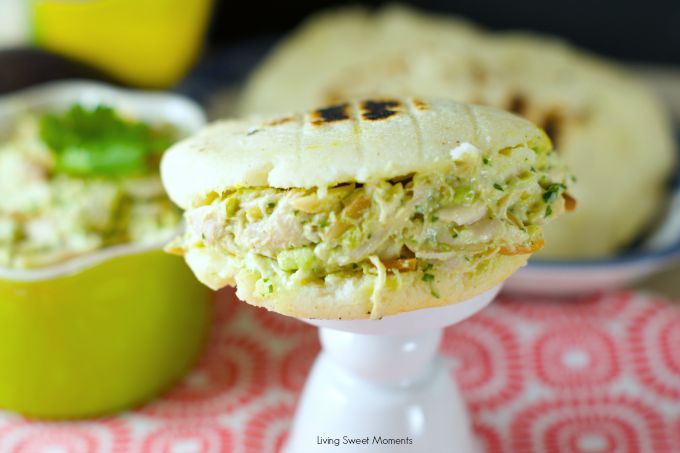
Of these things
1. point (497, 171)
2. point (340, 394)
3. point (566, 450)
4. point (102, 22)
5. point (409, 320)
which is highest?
point (102, 22)

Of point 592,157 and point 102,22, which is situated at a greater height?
point 102,22

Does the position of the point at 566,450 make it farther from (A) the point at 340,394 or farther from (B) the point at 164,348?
(B) the point at 164,348

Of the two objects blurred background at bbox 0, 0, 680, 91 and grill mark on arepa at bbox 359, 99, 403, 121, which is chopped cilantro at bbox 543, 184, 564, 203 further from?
blurred background at bbox 0, 0, 680, 91

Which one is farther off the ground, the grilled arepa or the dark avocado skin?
the dark avocado skin

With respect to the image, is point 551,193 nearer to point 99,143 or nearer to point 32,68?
point 99,143

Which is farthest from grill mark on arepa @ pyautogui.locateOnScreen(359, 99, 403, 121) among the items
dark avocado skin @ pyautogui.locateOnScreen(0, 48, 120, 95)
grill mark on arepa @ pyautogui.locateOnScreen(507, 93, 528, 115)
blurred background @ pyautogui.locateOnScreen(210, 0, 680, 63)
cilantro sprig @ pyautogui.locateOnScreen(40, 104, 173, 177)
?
blurred background @ pyautogui.locateOnScreen(210, 0, 680, 63)

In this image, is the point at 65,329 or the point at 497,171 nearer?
the point at 497,171

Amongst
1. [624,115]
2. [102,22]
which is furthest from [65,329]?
[624,115]
